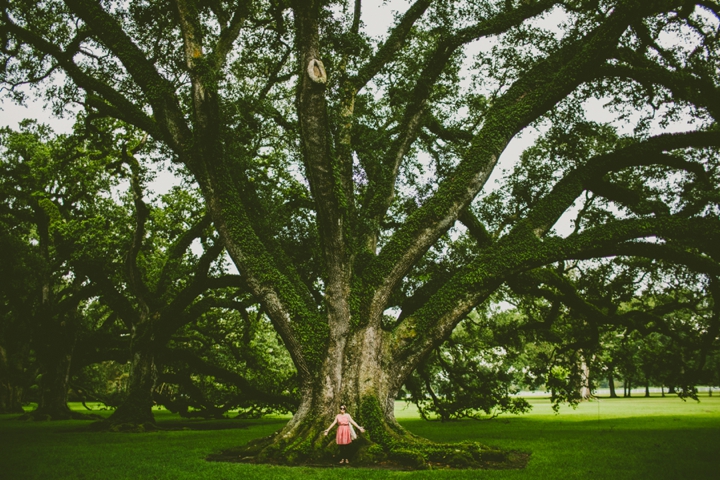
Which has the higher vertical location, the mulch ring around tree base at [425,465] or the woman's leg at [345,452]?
the woman's leg at [345,452]

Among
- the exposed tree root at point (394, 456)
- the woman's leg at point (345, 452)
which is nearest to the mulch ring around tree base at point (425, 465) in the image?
the exposed tree root at point (394, 456)

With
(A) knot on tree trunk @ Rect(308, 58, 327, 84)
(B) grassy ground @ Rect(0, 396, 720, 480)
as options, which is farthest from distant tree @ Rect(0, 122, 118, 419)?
(A) knot on tree trunk @ Rect(308, 58, 327, 84)

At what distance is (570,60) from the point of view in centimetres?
1260

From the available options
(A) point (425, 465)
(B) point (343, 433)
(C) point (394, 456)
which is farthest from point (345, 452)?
(A) point (425, 465)

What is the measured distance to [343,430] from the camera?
9.58 m

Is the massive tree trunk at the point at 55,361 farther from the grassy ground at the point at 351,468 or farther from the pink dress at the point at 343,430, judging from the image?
the pink dress at the point at 343,430

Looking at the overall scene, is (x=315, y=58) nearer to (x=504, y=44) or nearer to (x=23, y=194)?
(x=504, y=44)

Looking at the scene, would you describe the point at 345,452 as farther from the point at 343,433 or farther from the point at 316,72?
the point at 316,72

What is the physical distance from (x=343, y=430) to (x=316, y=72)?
7.03 meters

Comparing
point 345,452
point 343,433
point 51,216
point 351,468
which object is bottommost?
point 351,468

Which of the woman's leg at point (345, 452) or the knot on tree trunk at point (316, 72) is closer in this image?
the woman's leg at point (345, 452)

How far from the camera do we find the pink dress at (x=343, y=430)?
31.1 feet

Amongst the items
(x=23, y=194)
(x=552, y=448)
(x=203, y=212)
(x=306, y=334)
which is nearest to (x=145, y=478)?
(x=306, y=334)

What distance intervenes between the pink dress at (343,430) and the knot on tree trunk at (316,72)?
6615mm
